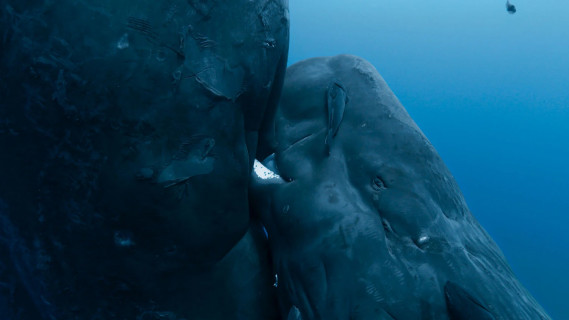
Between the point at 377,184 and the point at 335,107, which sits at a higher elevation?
the point at 335,107

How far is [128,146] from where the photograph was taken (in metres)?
0.93

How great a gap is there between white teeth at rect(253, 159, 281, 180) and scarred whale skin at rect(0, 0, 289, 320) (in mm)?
165

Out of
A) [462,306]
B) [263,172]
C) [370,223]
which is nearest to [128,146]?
[263,172]

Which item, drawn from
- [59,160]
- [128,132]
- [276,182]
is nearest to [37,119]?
[59,160]

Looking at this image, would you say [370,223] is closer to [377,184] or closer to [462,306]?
[377,184]

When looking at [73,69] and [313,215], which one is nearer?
[73,69]

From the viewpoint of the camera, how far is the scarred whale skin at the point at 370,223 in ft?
3.57

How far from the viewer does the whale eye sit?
123cm

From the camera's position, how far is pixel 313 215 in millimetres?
1190

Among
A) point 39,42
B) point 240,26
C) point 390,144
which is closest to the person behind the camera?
point 39,42

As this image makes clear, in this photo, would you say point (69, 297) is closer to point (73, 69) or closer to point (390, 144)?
point (73, 69)

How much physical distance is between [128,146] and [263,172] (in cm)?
53

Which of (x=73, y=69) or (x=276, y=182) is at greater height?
(x=73, y=69)

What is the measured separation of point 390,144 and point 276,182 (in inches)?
16.2
